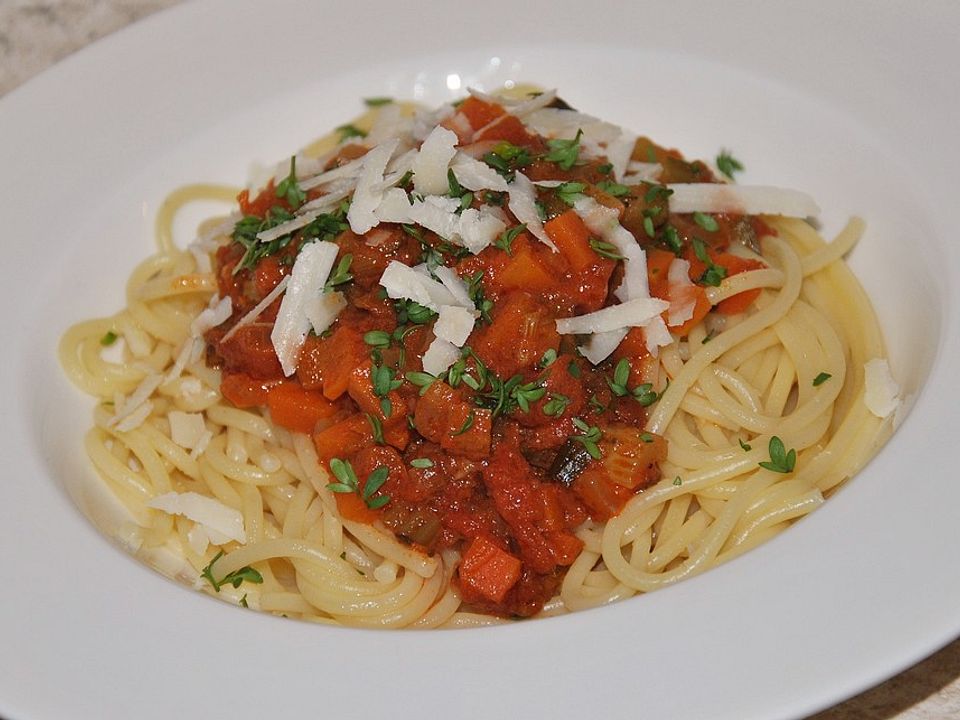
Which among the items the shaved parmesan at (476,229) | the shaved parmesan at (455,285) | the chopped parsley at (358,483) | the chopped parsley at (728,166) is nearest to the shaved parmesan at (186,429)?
the chopped parsley at (358,483)

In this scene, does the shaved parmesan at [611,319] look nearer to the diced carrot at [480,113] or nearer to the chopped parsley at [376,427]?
the chopped parsley at [376,427]

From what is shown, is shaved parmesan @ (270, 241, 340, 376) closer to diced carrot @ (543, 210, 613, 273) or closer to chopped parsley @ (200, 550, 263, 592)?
chopped parsley @ (200, 550, 263, 592)

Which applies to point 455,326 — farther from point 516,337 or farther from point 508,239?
point 508,239

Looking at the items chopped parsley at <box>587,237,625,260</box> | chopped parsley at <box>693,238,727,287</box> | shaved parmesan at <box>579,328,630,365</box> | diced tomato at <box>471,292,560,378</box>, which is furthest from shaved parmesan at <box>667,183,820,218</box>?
diced tomato at <box>471,292,560,378</box>

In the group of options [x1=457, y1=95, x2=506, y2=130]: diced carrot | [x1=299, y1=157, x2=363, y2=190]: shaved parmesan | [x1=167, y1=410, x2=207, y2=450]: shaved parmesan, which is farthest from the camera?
[x1=457, y1=95, x2=506, y2=130]: diced carrot

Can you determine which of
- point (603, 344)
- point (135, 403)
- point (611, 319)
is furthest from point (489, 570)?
point (135, 403)

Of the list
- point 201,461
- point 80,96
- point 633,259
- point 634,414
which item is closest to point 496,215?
point 633,259
